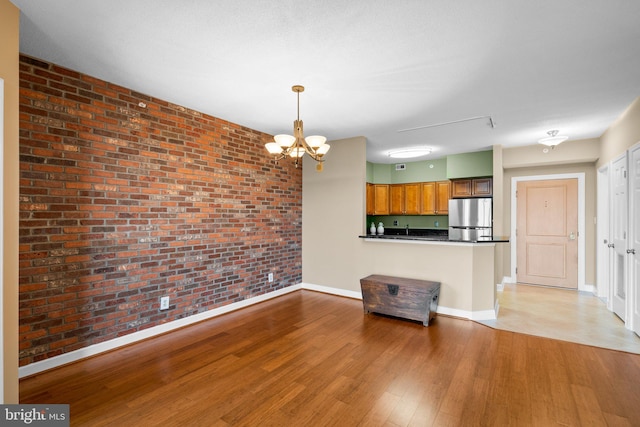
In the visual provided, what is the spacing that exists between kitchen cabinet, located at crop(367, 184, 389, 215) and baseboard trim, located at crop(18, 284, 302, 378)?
12.0ft

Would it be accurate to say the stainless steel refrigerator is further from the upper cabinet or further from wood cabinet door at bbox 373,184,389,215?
wood cabinet door at bbox 373,184,389,215

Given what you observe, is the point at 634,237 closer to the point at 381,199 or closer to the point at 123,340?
the point at 381,199

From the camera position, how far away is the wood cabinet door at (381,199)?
6.96 m

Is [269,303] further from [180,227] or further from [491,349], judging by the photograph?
[491,349]

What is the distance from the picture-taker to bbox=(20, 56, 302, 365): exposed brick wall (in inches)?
94.7

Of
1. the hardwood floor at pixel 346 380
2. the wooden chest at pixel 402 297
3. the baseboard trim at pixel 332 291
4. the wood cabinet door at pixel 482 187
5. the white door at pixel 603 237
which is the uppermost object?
the wood cabinet door at pixel 482 187

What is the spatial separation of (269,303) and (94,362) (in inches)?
85.6

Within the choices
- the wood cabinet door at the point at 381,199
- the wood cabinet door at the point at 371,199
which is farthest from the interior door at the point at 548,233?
the wood cabinet door at the point at 371,199

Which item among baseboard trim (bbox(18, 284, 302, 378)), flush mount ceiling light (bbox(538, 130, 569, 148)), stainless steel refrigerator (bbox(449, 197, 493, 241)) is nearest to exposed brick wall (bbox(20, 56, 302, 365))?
baseboard trim (bbox(18, 284, 302, 378))

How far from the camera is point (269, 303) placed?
439 cm

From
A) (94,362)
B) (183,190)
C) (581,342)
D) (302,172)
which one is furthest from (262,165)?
(581,342)

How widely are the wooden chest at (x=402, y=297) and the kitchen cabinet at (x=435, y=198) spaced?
284 cm

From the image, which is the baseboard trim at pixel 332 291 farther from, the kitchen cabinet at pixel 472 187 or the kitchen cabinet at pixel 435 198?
the kitchen cabinet at pixel 472 187

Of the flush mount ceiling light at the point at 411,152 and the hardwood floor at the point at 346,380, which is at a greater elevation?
the flush mount ceiling light at the point at 411,152
